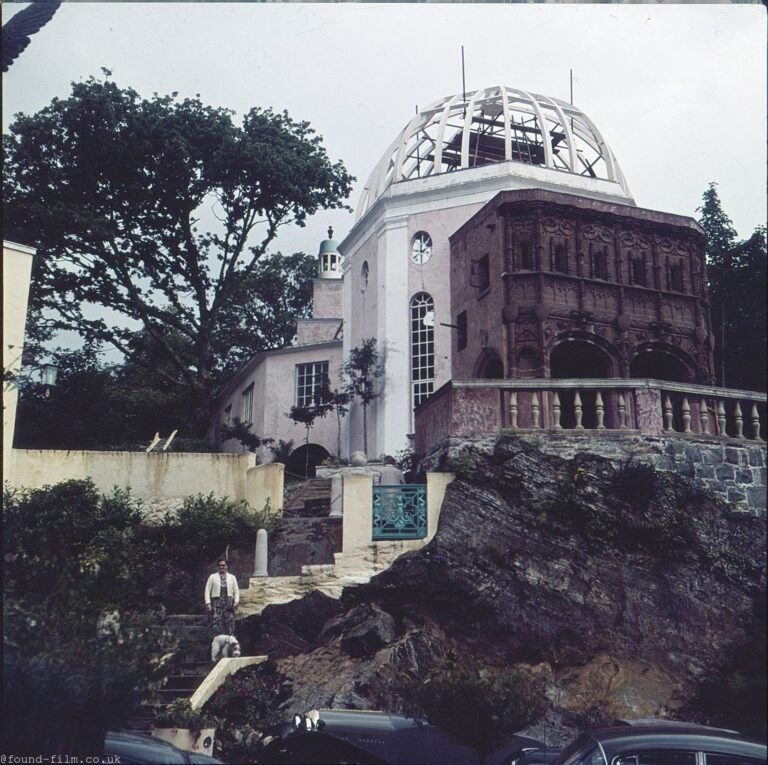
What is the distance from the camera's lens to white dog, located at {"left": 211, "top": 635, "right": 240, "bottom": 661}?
46.5 feet

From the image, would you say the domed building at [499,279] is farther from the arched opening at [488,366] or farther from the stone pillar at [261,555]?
the stone pillar at [261,555]

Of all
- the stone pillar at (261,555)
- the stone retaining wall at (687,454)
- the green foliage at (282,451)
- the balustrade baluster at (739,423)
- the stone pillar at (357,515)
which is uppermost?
the green foliage at (282,451)

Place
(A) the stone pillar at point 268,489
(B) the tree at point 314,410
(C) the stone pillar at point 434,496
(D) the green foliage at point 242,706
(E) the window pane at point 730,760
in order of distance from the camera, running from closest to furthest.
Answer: (E) the window pane at point 730,760 < (D) the green foliage at point 242,706 < (C) the stone pillar at point 434,496 < (A) the stone pillar at point 268,489 < (B) the tree at point 314,410

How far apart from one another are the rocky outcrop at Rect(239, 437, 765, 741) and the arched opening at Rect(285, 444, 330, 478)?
1196cm

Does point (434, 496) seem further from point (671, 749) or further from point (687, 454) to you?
point (671, 749)

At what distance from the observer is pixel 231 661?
1398 cm

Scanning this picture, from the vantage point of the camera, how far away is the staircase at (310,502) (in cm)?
1797

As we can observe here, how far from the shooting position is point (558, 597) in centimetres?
1470

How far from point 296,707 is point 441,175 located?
1486 cm

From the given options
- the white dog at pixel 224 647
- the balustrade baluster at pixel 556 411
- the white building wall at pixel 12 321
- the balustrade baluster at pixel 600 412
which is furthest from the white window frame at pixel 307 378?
the white dog at pixel 224 647

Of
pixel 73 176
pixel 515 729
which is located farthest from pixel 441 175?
pixel 515 729

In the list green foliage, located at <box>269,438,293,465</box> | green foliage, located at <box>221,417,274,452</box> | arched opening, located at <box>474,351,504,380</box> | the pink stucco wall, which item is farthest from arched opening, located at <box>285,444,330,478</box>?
arched opening, located at <box>474,351,504,380</box>

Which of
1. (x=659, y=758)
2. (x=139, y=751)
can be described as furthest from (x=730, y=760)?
(x=139, y=751)

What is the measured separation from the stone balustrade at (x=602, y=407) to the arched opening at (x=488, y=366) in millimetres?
4515
